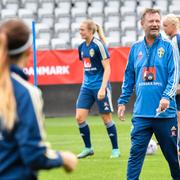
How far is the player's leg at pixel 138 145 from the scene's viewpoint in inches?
327

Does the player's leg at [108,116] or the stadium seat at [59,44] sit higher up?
the player's leg at [108,116]

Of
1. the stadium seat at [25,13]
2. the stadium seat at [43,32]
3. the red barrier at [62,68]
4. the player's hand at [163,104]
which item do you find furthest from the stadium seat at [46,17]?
the player's hand at [163,104]

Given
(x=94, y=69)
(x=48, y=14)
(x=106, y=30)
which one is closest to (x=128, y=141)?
(x=94, y=69)

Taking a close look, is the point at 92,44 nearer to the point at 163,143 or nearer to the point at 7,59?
the point at 163,143

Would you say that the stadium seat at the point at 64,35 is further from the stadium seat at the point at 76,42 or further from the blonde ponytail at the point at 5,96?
the blonde ponytail at the point at 5,96

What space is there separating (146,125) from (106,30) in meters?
17.0

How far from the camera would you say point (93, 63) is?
1261cm

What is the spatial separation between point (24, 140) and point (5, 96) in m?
0.28

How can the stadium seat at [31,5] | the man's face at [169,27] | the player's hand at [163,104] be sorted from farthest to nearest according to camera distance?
the stadium seat at [31,5]
the man's face at [169,27]
the player's hand at [163,104]

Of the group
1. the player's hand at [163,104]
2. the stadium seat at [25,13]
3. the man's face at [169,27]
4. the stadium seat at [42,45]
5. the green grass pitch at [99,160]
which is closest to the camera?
the player's hand at [163,104]

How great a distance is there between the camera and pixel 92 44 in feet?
41.6

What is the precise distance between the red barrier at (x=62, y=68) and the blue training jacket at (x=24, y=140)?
16784mm

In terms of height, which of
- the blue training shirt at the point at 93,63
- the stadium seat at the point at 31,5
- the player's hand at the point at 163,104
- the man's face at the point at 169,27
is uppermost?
the man's face at the point at 169,27

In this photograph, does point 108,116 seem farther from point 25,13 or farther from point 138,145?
→ point 25,13
